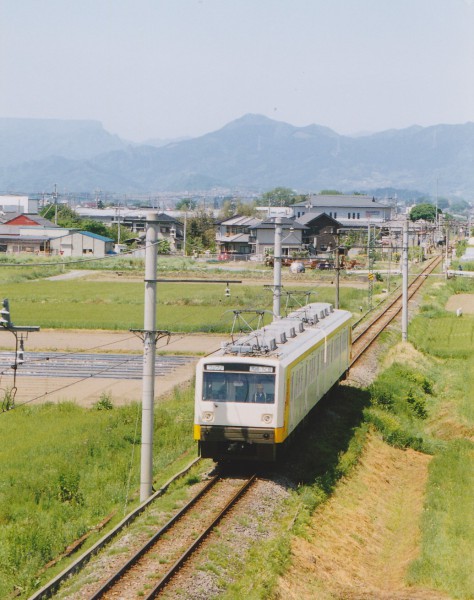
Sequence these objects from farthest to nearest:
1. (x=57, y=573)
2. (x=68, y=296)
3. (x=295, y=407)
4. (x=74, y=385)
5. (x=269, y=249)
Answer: (x=269, y=249), (x=68, y=296), (x=74, y=385), (x=295, y=407), (x=57, y=573)

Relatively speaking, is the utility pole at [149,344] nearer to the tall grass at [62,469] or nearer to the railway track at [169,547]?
the tall grass at [62,469]

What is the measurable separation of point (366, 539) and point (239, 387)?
11.2 feet

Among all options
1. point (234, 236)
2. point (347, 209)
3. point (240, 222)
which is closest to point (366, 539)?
point (234, 236)

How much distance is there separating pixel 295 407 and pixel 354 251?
9032cm

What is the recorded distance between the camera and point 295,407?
17625 mm

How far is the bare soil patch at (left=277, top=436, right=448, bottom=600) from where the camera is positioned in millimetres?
12797

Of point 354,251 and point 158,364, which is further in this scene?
point 354,251

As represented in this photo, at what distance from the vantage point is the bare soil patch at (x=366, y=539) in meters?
12.8

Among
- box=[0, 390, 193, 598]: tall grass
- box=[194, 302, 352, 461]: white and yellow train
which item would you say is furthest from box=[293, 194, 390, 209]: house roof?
box=[194, 302, 352, 461]: white and yellow train

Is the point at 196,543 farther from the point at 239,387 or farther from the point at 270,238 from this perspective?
the point at 270,238

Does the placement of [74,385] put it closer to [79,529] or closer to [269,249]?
[79,529]

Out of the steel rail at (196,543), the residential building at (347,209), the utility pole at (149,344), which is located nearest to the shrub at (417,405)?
the steel rail at (196,543)

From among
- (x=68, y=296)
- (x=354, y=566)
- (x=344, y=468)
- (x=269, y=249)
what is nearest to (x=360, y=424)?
(x=344, y=468)

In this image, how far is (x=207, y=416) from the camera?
650 inches
